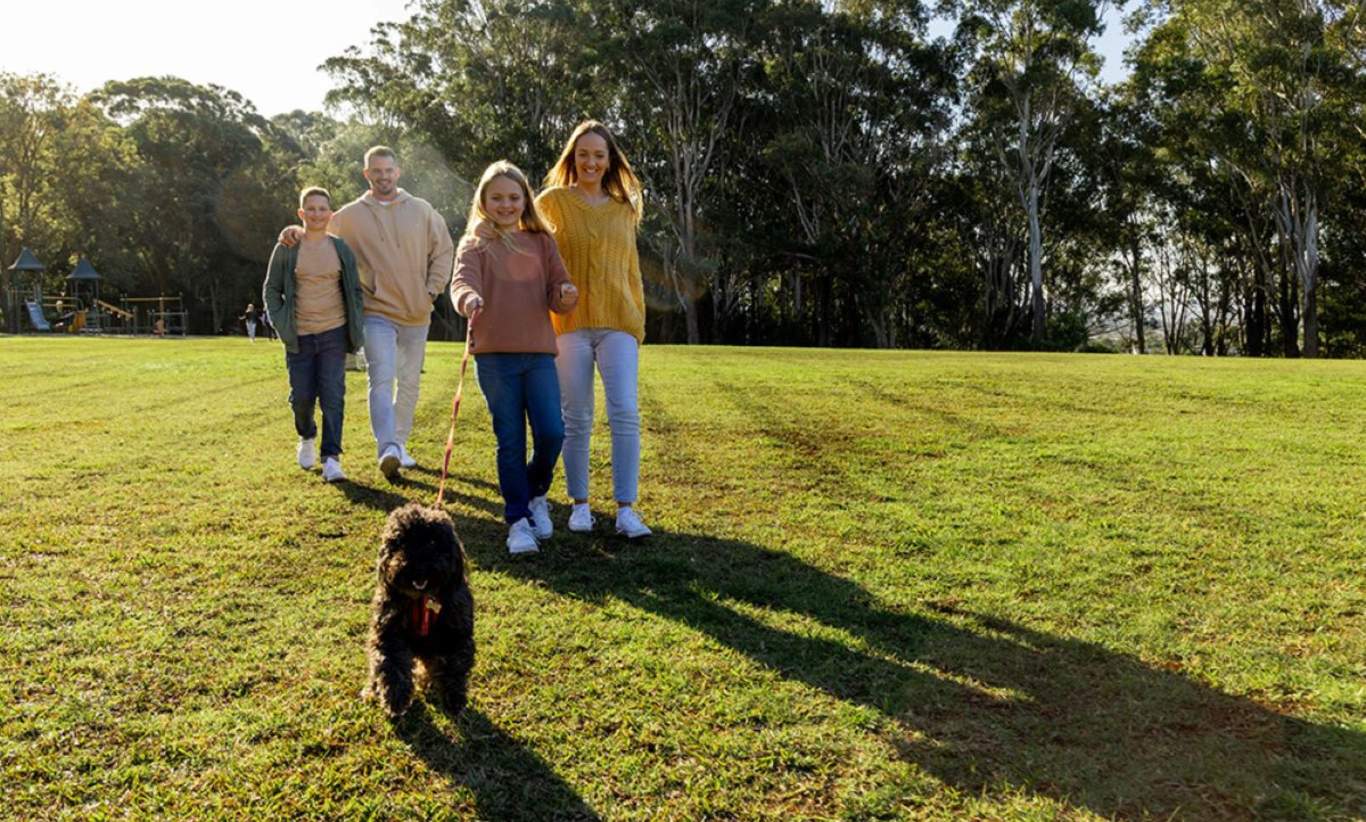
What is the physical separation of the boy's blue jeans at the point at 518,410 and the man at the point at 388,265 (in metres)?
1.73

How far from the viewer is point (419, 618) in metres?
2.92

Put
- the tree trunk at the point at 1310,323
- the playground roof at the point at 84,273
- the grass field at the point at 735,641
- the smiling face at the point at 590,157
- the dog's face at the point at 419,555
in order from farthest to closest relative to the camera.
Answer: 1. the playground roof at the point at 84,273
2. the tree trunk at the point at 1310,323
3. the smiling face at the point at 590,157
4. the dog's face at the point at 419,555
5. the grass field at the point at 735,641

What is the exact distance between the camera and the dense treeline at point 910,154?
110ft

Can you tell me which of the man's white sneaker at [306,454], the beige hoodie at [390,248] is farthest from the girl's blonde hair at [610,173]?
the man's white sneaker at [306,454]

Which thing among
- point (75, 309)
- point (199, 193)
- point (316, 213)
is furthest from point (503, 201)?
point (199, 193)

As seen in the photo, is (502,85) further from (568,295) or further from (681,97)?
(568,295)

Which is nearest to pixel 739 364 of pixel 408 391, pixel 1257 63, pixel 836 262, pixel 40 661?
pixel 408 391

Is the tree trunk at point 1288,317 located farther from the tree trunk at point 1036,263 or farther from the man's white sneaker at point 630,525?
the man's white sneaker at point 630,525

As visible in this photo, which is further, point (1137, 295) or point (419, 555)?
point (1137, 295)

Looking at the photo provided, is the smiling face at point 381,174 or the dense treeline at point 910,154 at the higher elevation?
the dense treeline at point 910,154

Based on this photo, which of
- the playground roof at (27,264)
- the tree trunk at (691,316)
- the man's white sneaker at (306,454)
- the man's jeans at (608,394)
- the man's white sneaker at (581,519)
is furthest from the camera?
the playground roof at (27,264)

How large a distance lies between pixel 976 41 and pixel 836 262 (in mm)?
10538

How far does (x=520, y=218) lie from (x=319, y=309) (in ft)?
7.30

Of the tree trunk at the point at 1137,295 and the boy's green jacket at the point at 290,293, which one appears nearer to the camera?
the boy's green jacket at the point at 290,293
